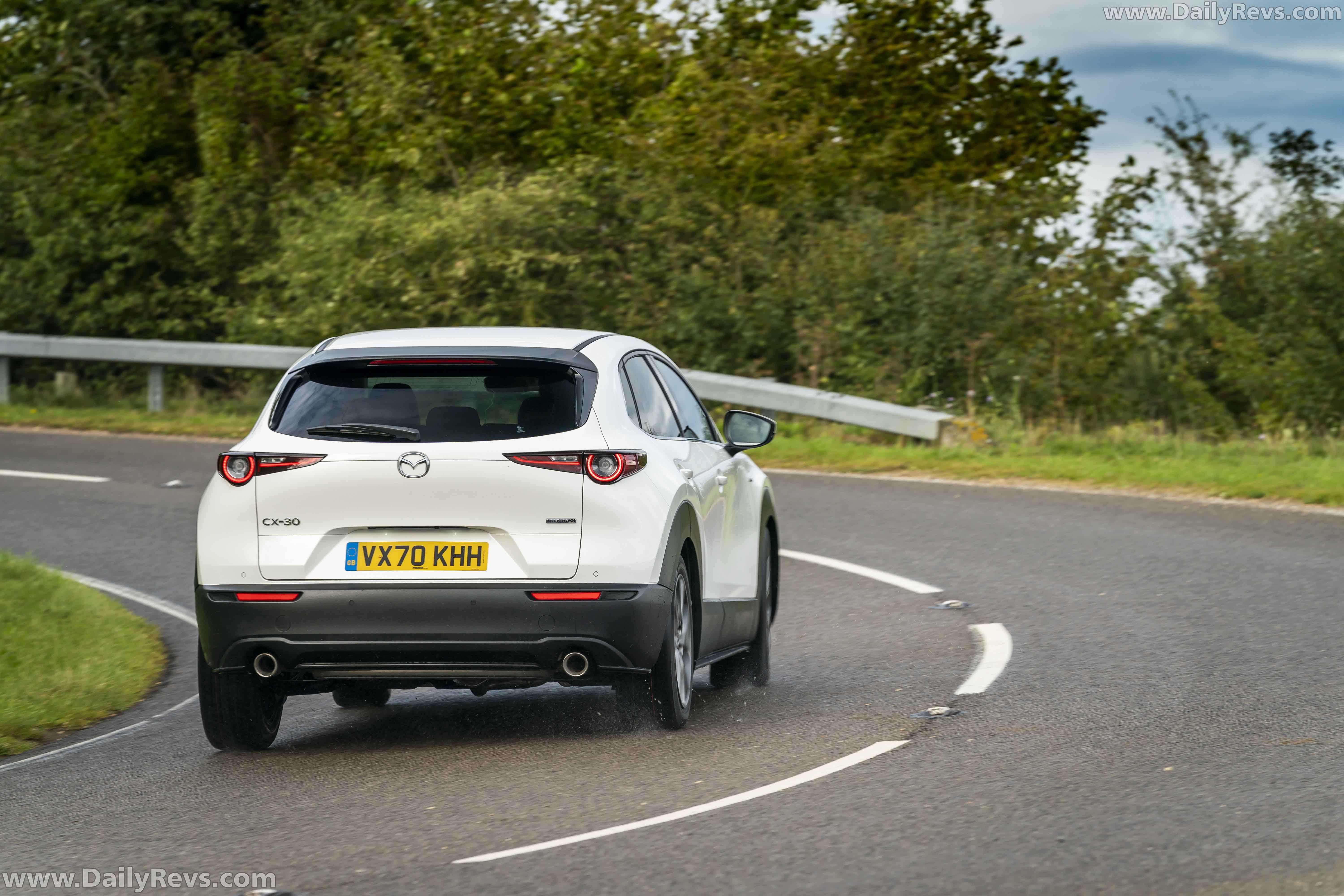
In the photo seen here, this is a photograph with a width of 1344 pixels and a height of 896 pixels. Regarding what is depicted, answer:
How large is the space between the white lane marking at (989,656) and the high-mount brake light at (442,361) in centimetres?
266

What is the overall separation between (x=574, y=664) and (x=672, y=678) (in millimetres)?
507

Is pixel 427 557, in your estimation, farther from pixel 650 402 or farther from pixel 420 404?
pixel 650 402

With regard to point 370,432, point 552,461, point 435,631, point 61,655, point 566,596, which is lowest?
point 61,655

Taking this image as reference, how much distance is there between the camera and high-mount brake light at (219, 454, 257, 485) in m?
6.72

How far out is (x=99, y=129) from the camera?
27344mm

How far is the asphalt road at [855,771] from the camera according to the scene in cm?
511

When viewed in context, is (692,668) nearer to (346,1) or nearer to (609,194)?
(609,194)

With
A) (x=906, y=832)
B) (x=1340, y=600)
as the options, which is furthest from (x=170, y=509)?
(x=906, y=832)

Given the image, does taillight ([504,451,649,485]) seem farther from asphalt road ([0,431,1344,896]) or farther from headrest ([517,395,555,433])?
asphalt road ([0,431,1344,896])

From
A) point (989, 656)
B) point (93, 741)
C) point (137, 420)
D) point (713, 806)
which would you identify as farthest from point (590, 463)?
point (137, 420)

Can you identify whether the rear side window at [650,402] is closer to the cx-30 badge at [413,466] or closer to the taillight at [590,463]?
the taillight at [590,463]

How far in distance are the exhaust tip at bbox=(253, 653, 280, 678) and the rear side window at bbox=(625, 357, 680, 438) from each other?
1.71 m

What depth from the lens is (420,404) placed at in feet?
23.3

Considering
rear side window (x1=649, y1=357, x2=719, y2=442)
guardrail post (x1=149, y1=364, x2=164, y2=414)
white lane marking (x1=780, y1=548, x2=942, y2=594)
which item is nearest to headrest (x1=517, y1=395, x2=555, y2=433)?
rear side window (x1=649, y1=357, x2=719, y2=442)
